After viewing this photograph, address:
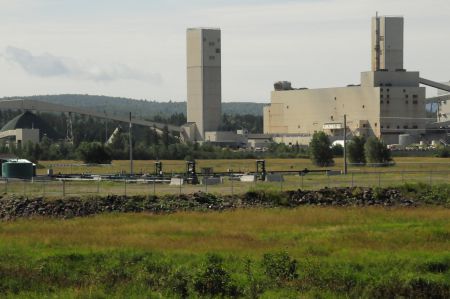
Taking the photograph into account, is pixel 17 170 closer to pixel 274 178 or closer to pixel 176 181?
pixel 176 181

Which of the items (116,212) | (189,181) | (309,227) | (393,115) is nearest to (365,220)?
(309,227)

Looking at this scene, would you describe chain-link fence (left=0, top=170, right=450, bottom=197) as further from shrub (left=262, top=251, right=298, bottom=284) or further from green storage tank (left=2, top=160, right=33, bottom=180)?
shrub (left=262, top=251, right=298, bottom=284)

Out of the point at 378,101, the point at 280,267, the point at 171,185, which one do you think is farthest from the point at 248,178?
the point at 378,101

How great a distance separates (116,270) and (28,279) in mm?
3154

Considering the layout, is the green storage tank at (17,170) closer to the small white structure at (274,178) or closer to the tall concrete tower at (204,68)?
the small white structure at (274,178)

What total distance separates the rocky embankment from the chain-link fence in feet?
10.3

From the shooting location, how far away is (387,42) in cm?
18762

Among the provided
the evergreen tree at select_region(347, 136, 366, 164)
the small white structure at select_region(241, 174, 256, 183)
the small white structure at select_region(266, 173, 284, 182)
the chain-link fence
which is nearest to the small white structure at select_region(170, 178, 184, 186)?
the chain-link fence

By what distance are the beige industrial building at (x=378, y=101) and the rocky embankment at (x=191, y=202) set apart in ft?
399

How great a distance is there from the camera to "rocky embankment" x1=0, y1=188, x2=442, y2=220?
52.4 m

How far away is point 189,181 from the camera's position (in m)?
72.4

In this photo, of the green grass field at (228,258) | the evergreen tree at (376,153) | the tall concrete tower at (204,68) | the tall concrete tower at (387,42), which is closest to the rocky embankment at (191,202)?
the green grass field at (228,258)

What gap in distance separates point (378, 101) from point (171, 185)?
114 meters

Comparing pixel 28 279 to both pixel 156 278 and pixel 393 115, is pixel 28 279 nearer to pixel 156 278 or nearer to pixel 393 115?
pixel 156 278
